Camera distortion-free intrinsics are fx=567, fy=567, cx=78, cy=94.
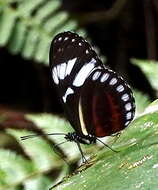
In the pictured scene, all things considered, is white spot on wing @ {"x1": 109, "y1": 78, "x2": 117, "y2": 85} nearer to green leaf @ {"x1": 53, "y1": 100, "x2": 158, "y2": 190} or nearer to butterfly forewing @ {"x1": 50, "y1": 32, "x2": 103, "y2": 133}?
butterfly forewing @ {"x1": 50, "y1": 32, "x2": 103, "y2": 133}

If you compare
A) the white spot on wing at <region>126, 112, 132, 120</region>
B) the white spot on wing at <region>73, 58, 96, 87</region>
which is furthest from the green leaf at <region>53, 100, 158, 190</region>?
the white spot on wing at <region>73, 58, 96, 87</region>

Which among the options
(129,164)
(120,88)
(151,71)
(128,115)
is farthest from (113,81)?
(151,71)

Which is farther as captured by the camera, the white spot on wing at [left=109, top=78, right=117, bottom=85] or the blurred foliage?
the blurred foliage

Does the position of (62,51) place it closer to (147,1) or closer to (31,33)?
(31,33)

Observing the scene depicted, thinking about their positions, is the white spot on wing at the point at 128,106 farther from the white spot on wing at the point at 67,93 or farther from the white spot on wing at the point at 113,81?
the white spot on wing at the point at 67,93

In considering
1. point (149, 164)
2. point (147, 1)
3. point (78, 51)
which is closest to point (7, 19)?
point (147, 1)
